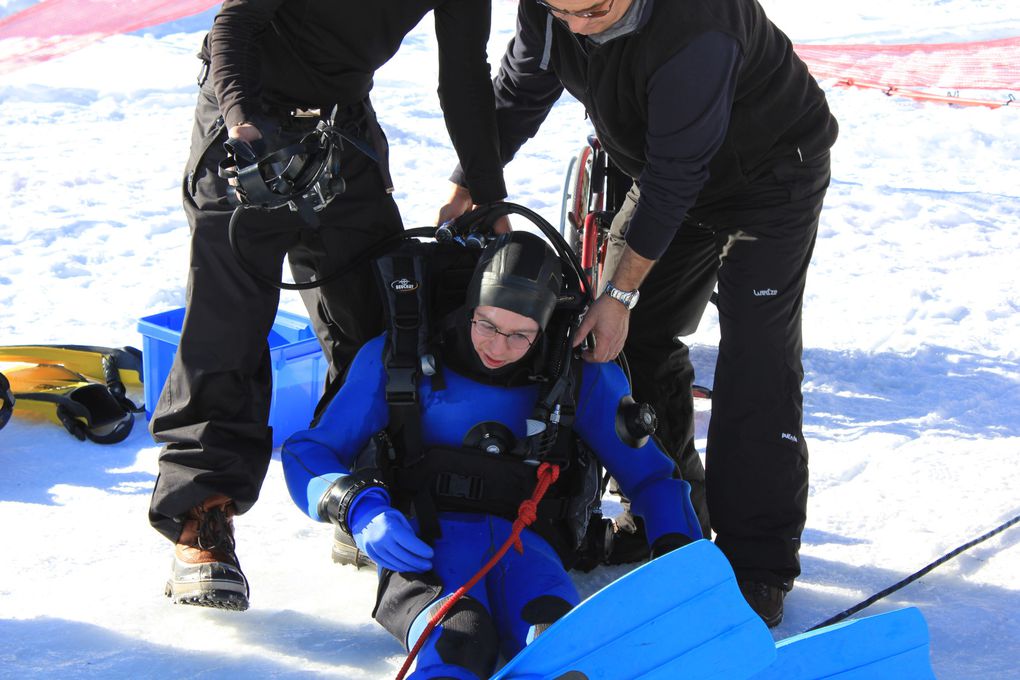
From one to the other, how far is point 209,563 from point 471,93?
1387 millimetres

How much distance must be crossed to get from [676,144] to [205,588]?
147cm

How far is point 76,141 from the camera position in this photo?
24.4 feet

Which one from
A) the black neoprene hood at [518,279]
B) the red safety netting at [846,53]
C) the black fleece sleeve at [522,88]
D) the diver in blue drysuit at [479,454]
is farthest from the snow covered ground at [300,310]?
the black fleece sleeve at [522,88]

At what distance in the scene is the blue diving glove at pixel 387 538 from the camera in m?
2.09

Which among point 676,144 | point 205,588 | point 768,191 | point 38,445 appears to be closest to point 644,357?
point 768,191

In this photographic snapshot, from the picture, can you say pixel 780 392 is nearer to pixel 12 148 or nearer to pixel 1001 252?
pixel 1001 252

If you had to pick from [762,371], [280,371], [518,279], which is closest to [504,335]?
[518,279]

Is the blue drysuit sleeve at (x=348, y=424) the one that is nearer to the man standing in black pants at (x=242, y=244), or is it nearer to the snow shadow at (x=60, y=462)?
the man standing in black pants at (x=242, y=244)

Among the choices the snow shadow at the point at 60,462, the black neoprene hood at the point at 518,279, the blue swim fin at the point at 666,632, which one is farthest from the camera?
the snow shadow at the point at 60,462

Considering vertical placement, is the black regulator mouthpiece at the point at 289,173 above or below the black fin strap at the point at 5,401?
above

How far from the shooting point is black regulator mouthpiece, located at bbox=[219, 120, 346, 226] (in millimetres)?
2307

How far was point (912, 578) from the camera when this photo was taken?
A: 2.69 metres

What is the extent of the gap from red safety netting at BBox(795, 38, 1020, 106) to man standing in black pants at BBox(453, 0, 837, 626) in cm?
599

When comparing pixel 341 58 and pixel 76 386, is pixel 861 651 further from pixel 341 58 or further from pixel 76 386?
pixel 76 386
